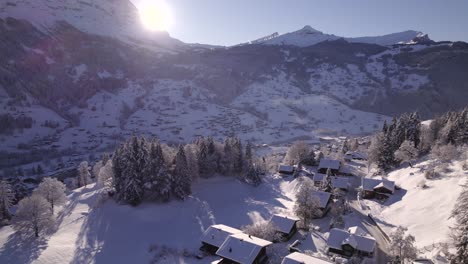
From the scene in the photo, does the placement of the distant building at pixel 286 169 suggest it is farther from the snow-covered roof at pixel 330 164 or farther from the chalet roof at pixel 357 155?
the chalet roof at pixel 357 155

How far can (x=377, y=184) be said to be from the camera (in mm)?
62188

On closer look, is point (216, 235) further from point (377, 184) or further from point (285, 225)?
point (377, 184)

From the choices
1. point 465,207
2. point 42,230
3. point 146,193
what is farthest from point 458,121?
point 42,230

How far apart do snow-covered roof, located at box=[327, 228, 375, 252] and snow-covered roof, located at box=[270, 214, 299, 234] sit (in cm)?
733

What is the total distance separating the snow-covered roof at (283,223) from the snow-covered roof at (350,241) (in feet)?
24.1

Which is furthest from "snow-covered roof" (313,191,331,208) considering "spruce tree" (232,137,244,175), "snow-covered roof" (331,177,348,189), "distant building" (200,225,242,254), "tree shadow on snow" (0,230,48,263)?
"tree shadow on snow" (0,230,48,263)

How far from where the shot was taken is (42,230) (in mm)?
52344

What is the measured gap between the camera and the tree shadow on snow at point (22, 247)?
43.1 m

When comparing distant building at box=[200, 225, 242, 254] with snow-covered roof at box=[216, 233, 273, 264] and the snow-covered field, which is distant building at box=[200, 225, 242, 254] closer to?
the snow-covered field

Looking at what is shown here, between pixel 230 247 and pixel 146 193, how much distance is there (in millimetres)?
29090

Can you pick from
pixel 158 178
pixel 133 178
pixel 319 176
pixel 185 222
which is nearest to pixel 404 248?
pixel 185 222

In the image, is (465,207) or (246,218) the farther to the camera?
(246,218)

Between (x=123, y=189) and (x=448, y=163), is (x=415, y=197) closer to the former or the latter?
(x=448, y=163)

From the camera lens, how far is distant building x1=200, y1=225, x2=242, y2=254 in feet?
151
